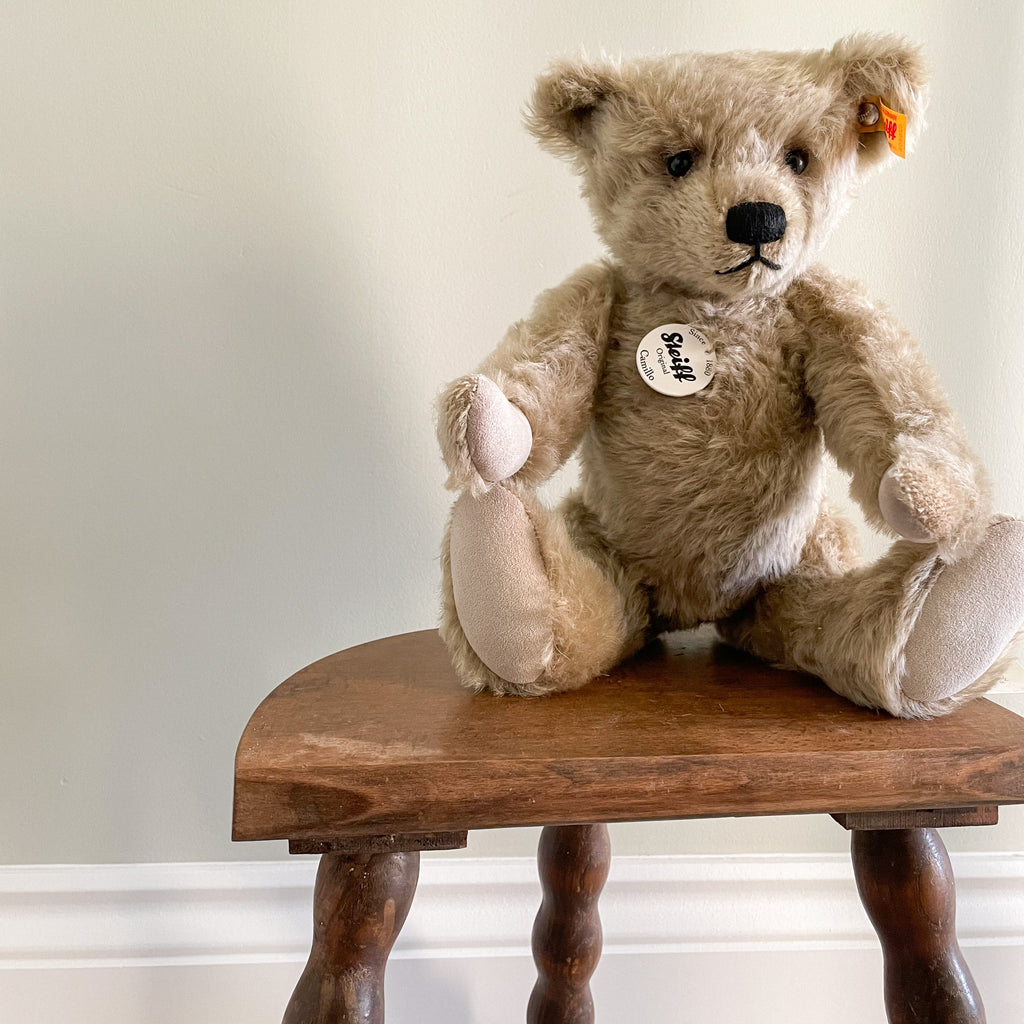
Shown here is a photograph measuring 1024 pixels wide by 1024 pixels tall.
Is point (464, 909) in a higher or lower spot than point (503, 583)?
lower

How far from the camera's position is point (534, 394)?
0.57m

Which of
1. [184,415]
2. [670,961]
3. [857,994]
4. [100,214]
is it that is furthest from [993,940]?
[100,214]

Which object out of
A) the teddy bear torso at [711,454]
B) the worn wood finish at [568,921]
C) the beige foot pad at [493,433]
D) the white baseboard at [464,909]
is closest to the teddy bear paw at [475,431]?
the beige foot pad at [493,433]

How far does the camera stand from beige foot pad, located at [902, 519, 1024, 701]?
500 mm

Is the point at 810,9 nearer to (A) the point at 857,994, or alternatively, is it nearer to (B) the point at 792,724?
(B) the point at 792,724

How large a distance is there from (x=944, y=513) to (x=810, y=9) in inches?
22.2

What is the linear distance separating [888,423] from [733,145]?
0.18 meters

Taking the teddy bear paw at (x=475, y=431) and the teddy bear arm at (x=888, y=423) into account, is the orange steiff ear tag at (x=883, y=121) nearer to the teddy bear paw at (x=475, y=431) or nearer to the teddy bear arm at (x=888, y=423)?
the teddy bear arm at (x=888, y=423)

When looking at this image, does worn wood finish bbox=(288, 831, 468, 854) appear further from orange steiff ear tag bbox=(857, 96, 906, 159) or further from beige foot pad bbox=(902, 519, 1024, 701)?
orange steiff ear tag bbox=(857, 96, 906, 159)

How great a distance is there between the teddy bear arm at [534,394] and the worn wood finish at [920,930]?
0.30 m

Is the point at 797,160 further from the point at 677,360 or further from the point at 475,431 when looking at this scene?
the point at 475,431

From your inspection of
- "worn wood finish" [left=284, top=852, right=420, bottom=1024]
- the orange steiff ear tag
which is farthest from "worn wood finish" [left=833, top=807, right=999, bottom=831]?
the orange steiff ear tag

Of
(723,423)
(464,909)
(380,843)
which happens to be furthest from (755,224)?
(464,909)

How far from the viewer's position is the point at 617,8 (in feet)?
2.72
